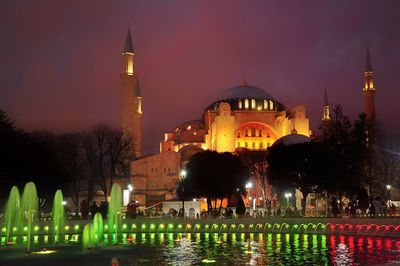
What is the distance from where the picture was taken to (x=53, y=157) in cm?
3400

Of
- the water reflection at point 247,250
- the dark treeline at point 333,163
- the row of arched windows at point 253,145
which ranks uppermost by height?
the row of arched windows at point 253,145

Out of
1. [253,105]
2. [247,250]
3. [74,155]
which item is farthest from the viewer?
[253,105]

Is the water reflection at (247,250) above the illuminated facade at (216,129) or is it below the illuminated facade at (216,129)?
below

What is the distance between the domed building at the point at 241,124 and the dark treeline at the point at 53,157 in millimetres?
14021

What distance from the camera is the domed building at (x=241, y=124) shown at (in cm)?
6191

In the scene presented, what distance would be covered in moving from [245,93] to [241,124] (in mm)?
6169

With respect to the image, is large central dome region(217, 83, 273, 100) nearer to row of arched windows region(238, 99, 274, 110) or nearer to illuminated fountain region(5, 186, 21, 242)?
row of arched windows region(238, 99, 274, 110)

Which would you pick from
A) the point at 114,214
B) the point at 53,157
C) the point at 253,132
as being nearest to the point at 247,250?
the point at 114,214

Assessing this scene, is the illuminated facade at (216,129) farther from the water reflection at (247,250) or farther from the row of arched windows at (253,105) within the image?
the water reflection at (247,250)

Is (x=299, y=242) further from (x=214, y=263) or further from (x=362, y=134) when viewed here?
(x=362, y=134)

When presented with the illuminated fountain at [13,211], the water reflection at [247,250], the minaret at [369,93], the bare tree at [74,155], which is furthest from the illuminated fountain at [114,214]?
the minaret at [369,93]

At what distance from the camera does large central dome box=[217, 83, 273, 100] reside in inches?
2763

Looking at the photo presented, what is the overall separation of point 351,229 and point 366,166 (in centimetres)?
1849

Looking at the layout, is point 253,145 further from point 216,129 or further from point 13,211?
point 13,211
